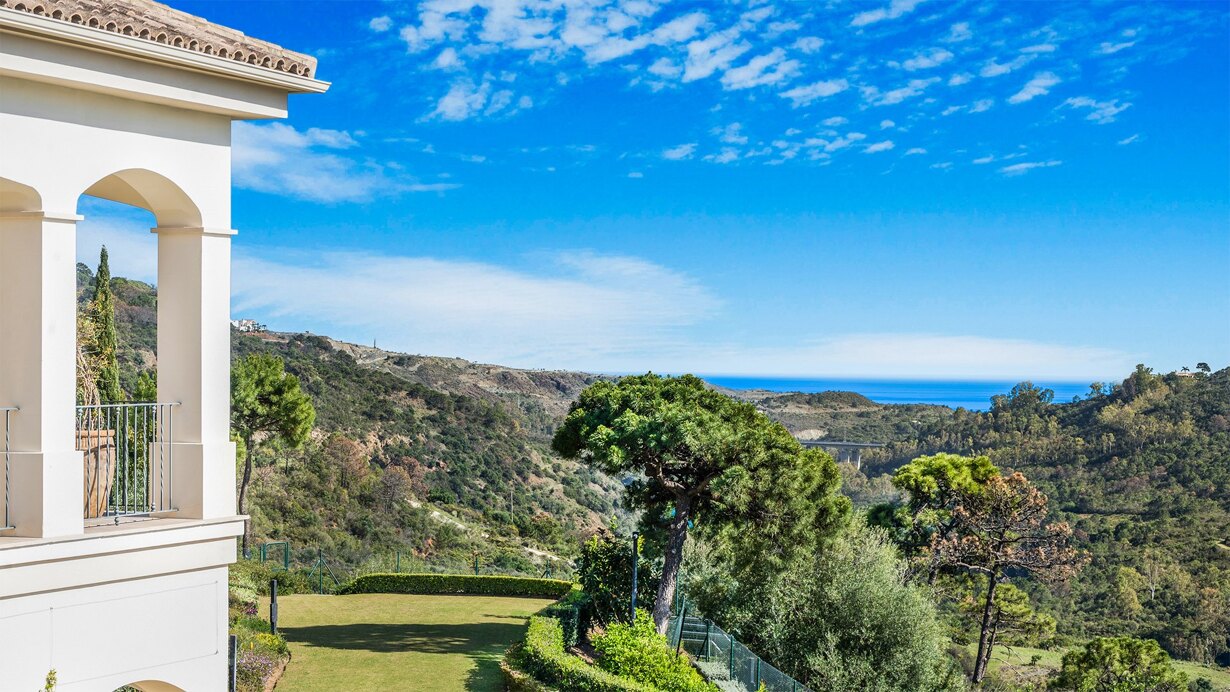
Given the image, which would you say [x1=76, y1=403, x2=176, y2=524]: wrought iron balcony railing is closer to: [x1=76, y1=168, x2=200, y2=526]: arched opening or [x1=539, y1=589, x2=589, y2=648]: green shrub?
[x1=76, y1=168, x2=200, y2=526]: arched opening

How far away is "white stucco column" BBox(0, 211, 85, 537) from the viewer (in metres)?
6.12

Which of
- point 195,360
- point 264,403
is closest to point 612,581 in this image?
point 195,360

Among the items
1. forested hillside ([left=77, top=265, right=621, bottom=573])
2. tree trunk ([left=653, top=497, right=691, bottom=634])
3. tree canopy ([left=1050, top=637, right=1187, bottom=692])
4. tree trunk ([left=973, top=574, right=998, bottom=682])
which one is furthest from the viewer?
forested hillside ([left=77, top=265, right=621, bottom=573])

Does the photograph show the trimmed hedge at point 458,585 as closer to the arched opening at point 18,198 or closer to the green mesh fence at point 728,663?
Answer: the green mesh fence at point 728,663

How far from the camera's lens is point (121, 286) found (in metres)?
48.4

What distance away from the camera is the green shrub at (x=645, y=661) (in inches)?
570

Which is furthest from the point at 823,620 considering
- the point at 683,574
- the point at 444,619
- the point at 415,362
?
the point at 415,362

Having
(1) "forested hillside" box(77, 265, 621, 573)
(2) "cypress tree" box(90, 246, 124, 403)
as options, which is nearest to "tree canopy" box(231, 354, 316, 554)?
(1) "forested hillside" box(77, 265, 621, 573)

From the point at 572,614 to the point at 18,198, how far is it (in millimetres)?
13427

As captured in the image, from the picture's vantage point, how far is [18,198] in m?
6.21

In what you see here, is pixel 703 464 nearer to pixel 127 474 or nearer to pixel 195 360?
pixel 195 360

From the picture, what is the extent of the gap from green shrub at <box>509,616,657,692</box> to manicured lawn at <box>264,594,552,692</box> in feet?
1.98

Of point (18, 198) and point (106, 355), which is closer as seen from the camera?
point (18, 198)

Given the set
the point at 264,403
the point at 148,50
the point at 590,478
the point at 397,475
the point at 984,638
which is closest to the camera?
the point at 148,50
